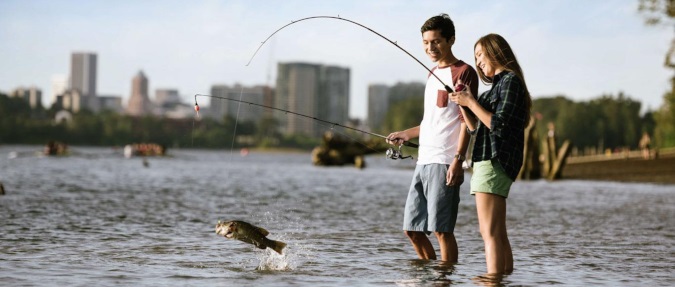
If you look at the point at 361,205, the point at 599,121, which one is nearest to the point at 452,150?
the point at 361,205

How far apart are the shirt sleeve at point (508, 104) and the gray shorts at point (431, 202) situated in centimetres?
76

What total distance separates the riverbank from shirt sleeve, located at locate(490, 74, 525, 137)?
31734 millimetres

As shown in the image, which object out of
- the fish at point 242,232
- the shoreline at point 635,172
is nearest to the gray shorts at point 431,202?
the fish at point 242,232

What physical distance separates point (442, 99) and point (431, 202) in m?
0.77

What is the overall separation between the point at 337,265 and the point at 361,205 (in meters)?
13.1

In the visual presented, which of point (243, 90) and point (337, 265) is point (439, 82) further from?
point (337, 265)

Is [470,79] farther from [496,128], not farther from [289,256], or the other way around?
[289,256]

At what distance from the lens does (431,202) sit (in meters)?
7.80

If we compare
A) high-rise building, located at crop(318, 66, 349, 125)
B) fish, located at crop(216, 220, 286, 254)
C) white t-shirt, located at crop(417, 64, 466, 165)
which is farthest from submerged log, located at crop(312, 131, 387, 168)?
high-rise building, located at crop(318, 66, 349, 125)

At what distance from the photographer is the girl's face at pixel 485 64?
7.26 m

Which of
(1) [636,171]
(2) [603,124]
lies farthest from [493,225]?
(2) [603,124]

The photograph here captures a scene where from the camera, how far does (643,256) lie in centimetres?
1121

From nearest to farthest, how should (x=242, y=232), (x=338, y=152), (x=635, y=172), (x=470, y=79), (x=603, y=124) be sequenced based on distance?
(x=470, y=79) → (x=242, y=232) → (x=635, y=172) → (x=338, y=152) → (x=603, y=124)

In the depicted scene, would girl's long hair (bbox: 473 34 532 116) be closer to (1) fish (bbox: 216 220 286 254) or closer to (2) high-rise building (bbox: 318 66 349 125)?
(1) fish (bbox: 216 220 286 254)
